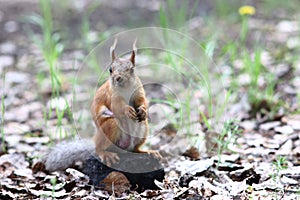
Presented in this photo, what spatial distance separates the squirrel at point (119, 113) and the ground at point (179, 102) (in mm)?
112

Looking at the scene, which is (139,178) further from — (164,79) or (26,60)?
(26,60)

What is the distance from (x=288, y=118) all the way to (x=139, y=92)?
156cm

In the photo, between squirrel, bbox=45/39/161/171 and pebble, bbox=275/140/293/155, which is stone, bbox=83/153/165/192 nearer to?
squirrel, bbox=45/39/161/171

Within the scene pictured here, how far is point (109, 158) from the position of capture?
286 centimetres

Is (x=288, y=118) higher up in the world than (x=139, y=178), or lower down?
higher up

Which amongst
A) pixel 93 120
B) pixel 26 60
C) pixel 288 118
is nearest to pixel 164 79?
pixel 93 120

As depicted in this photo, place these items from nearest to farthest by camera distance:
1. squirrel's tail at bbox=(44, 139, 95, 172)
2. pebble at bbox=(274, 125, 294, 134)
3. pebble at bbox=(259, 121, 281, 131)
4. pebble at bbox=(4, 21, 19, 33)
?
squirrel's tail at bbox=(44, 139, 95, 172), pebble at bbox=(274, 125, 294, 134), pebble at bbox=(259, 121, 281, 131), pebble at bbox=(4, 21, 19, 33)

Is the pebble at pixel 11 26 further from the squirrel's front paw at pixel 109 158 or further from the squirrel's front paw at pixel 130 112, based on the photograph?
the squirrel's front paw at pixel 130 112

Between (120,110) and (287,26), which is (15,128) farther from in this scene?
(287,26)

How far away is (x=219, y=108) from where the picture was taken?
3479 millimetres

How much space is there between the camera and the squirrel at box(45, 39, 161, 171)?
8.38 ft

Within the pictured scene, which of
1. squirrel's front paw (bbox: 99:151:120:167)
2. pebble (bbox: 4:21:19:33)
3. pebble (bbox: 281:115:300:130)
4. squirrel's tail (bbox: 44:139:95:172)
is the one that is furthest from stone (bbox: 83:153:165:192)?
pebble (bbox: 4:21:19:33)

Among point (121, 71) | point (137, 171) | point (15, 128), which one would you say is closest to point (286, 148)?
point (137, 171)

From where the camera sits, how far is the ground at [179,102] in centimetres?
283
